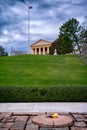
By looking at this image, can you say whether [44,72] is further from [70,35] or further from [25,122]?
[70,35]

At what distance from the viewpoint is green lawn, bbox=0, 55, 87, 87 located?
18233 millimetres

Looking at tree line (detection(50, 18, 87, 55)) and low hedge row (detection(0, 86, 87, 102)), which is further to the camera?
tree line (detection(50, 18, 87, 55))

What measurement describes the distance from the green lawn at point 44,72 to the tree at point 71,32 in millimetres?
30905

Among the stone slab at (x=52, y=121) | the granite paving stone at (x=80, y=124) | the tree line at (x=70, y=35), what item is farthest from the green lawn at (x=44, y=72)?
the tree line at (x=70, y=35)

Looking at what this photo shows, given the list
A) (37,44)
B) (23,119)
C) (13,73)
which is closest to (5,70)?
(13,73)

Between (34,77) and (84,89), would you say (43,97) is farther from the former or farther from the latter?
(34,77)

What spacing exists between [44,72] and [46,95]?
8725 mm

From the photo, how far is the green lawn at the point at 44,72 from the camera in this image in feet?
59.8

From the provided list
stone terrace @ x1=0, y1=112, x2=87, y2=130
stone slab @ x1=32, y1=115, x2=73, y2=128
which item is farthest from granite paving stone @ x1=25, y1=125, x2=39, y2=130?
stone slab @ x1=32, y1=115, x2=73, y2=128

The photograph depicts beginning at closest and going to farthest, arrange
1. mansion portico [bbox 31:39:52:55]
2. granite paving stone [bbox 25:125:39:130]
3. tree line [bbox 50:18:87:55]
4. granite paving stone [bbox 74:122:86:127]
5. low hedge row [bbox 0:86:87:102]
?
granite paving stone [bbox 25:125:39:130]
granite paving stone [bbox 74:122:86:127]
low hedge row [bbox 0:86:87:102]
tree line [bbox 50:18:87:55]
mansion portico [bbox 31:39:52:55]

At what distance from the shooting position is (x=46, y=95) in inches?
514

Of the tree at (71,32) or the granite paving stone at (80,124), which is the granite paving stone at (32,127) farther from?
the tree at (71,32)

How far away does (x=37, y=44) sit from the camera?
3615 inches

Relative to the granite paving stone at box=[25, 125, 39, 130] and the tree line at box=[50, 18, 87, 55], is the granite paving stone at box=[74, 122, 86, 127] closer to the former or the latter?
the granite paving stone at box=[25, 125, 39, 130]
